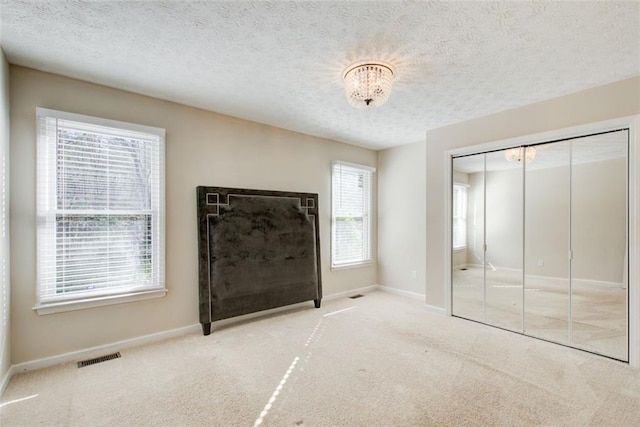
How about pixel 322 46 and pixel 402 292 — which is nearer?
pixel 322 46

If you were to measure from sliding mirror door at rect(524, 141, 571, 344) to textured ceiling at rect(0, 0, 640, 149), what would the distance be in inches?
27.8

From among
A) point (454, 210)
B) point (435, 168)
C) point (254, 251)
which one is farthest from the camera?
point (435, 168)

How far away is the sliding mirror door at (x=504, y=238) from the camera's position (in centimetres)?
343

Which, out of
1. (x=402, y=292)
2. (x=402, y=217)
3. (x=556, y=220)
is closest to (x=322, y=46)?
(x=556, y=220)

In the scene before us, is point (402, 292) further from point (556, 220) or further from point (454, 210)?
point (556, 220)

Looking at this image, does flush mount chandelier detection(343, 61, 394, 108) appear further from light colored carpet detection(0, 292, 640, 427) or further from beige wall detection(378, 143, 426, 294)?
beige wall detection(378, 143, 426, 294)

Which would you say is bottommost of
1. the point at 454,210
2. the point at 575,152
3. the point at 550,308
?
the point at 550,308

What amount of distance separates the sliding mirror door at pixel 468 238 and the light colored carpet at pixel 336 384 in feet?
1.76

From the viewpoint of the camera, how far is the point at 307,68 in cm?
250

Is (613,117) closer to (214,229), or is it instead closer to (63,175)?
(214,229)

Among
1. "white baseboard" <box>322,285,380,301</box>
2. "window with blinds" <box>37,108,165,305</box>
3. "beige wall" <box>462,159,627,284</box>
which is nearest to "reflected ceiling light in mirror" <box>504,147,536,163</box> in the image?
"beige wall" <box>462,159,627,284</box>

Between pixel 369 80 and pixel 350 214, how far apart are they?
2.86m

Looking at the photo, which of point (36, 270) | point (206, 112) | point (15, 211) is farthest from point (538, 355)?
point (15, 211)

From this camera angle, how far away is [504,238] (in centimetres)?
354
